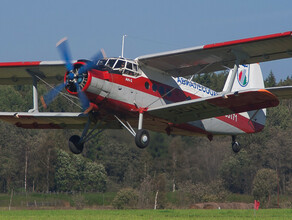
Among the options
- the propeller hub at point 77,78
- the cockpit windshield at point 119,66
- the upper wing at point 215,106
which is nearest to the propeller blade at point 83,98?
the propeller hub at point 77,78

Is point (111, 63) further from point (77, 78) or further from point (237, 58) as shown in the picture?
point (237, 58)

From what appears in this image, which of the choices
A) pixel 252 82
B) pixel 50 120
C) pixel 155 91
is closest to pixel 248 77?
pixel 252 82

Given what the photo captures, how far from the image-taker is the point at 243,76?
30344mm

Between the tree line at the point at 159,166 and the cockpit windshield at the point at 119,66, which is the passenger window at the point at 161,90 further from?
the tree line at the point at 159,166

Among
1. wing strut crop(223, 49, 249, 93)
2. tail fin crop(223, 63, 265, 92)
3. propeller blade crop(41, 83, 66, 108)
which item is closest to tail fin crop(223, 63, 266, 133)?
tail fin crop(223, 63, 265, 92)

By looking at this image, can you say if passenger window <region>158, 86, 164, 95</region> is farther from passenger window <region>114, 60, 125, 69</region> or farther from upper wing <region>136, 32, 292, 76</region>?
passenger window <region>114, 60, 125, 69</region>

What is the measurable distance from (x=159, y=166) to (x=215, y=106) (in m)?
14.1

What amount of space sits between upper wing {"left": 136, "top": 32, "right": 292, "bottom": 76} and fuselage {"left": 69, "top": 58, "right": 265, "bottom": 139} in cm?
45

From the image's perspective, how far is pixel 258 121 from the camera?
29219mm

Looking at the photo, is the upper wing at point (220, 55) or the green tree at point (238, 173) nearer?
the upper wing at point (220, 55)

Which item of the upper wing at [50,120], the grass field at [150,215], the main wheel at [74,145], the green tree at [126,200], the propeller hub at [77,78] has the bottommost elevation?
the grass field at [150,215]

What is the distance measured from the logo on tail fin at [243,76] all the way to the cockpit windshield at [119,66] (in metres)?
8.51

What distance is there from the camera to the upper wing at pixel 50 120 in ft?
83.4

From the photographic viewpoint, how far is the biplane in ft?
72.2
